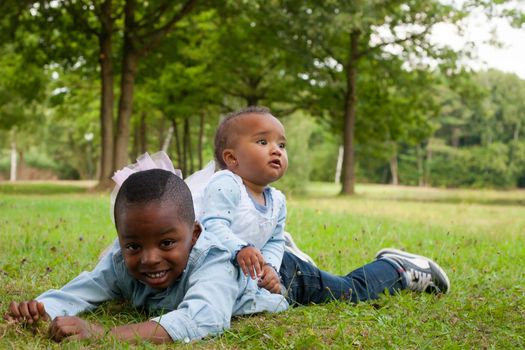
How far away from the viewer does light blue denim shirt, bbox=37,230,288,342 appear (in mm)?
→ 3148

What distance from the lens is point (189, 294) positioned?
3252 mm

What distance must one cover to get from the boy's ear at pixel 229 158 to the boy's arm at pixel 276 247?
0.44 meters

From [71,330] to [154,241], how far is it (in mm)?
582

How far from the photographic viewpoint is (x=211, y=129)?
41531 mm

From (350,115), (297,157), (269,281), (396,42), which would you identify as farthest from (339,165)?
(269,281)

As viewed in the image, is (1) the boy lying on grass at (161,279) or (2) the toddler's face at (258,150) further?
(2) the toddler's face at (258,150)

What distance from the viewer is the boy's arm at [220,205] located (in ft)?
12.0

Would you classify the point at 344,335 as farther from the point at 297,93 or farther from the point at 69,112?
the point at 69,112

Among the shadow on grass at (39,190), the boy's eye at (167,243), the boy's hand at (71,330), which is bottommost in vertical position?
the shadow on grass at (39,190)

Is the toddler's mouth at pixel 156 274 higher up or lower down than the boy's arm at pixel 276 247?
lower down

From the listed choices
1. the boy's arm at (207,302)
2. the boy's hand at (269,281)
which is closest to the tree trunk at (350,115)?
the boy's hand at (269,281)

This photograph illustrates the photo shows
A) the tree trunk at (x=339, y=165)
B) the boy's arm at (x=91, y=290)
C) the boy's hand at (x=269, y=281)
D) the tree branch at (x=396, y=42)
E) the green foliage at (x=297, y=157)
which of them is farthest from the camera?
the tree trunk at (x=339, y=165)

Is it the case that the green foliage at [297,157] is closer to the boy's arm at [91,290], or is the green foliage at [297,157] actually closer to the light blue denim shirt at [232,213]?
the light blue denim shirt at [232,213]

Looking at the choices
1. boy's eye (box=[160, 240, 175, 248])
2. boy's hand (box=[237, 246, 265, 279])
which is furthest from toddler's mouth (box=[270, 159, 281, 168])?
boy's eye (box=[160, 240, 175, 248])
